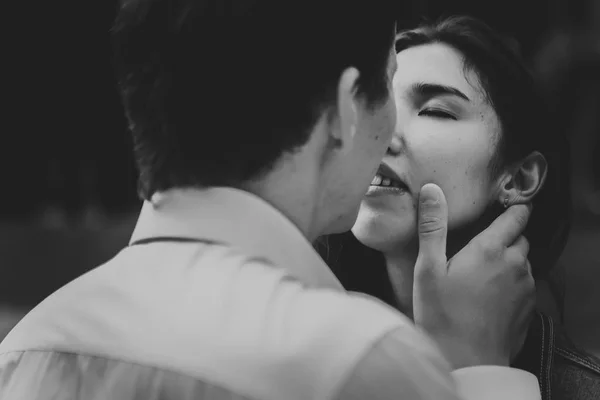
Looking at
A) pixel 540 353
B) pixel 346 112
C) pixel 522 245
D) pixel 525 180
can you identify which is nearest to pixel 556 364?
pixel 540 353

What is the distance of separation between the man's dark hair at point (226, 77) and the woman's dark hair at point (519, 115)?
931 mm

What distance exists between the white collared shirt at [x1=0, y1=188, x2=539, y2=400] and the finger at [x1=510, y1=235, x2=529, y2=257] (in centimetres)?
92

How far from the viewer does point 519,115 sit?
218 centimetres

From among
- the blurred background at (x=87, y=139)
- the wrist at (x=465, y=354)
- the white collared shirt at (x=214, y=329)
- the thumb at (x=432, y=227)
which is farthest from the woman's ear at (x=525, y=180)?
the blurred background at (x=87, y=139)

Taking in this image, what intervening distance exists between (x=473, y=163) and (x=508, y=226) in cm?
16

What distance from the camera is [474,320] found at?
1.87 metres

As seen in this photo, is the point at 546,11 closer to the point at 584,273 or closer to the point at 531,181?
the point at 584,273

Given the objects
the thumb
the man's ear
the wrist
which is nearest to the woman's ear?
the thumb

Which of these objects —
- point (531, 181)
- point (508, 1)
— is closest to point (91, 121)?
point (508, 1)

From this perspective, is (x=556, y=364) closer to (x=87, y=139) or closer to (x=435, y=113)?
(x=435, y=113)

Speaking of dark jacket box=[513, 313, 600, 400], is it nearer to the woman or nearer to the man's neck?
the woman

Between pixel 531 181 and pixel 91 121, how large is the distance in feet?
18.0

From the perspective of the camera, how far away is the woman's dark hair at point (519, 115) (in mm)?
2143

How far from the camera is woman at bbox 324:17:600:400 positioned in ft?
6.77
